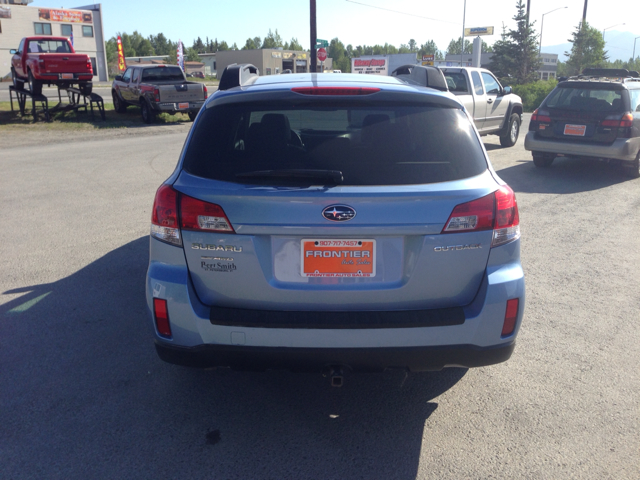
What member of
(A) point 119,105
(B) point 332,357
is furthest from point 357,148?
(A) point 119,105

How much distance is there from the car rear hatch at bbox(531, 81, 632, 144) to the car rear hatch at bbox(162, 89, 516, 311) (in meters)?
8.70

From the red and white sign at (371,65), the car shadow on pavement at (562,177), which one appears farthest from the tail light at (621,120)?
the red and white sign at (371,65)

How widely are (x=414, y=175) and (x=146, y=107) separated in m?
19.2

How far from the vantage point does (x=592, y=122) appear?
33.8ft

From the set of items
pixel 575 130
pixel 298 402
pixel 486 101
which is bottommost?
pixel 298 402

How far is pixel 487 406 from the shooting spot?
3.25 m

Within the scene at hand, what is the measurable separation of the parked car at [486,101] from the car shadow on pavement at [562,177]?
186 centimetres

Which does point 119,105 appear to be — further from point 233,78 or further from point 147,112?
point 233,78

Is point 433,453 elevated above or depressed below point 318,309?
below

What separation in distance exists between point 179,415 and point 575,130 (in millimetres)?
9772

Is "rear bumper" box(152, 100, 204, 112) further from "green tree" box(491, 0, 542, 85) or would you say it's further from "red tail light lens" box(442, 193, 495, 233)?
"green tree" box(491, 0, 542, 85)

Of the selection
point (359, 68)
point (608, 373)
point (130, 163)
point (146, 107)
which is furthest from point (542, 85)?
point (608, 373)

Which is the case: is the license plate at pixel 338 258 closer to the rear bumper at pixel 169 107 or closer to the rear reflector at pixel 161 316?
the rear reflector at pixel 161 316

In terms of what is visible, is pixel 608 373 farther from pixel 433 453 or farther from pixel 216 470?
pixel 216 470
